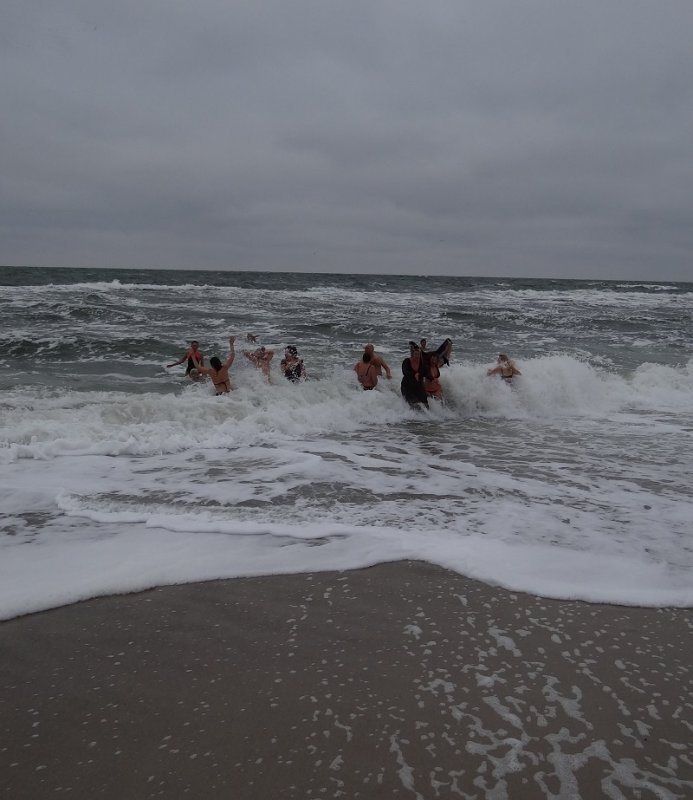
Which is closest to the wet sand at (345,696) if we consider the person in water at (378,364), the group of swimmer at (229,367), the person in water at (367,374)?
the group of swimmer at (229,367)

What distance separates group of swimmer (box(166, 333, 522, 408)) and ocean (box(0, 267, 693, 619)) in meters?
0.24

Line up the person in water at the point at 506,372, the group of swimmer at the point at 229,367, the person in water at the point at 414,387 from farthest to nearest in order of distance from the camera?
1. the person in water at the point at 506,372
2. the person in water at the point at 414,387
3. the group of swimmer at the point at 229,367

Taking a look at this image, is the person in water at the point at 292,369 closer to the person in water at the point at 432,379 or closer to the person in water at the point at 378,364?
the person in water at the point at 378,364

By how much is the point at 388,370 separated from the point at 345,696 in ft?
29.0

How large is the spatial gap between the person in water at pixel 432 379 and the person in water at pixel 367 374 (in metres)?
0.95

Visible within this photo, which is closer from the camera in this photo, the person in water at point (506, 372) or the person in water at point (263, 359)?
the person in water at point (263, 359)

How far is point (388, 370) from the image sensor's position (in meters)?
11.2

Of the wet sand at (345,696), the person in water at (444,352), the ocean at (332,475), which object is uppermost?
the person in water at (444,352)

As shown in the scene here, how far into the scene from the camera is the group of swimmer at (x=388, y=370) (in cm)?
1057

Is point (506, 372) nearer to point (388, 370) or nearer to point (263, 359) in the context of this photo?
point (388, 370)

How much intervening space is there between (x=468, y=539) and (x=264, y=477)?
2488 millimetres

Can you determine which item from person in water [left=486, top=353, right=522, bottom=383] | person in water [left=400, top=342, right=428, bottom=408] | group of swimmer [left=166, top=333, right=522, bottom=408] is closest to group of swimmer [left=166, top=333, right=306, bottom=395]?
group of swimmer [left=166, top=333, right=522, bottom=408]

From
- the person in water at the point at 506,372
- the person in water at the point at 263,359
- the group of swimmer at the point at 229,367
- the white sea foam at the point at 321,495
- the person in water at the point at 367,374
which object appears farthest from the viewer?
the person in water at the point at 506,372

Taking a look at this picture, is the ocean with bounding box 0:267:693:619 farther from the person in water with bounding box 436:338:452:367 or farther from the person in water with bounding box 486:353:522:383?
the person in water with bounding box 436:338:452:367
